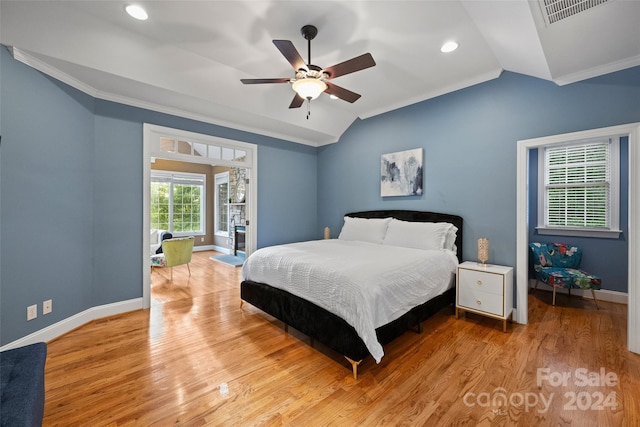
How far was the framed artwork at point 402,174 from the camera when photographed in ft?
12.6

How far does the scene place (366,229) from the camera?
13.1 feet

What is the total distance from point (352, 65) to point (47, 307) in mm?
3609

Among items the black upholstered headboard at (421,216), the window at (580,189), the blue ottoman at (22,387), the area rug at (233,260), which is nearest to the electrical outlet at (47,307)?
the blue ottoman at (22,387)

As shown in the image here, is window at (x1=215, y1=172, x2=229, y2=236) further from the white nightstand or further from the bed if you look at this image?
the white nightstand

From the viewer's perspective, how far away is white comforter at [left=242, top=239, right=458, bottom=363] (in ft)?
6.44

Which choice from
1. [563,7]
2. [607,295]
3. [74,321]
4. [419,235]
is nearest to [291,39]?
[563,7]

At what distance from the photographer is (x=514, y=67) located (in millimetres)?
2859

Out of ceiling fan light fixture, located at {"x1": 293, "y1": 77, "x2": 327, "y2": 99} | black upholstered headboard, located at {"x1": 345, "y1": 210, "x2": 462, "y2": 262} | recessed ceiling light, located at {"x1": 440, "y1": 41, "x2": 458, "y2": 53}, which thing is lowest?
black upholstered headboard, located at {"x1": 345, "y1": 210, "x2": 462, "y2": 262}

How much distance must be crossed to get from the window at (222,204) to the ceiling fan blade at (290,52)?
5.79m

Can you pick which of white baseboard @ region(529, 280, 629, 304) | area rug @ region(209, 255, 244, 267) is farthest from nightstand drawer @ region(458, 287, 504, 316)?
area rug @ region(209, 255, 244, 267)

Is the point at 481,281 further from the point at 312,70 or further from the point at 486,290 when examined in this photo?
the point at 312,70

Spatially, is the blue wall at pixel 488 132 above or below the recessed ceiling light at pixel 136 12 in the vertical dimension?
below

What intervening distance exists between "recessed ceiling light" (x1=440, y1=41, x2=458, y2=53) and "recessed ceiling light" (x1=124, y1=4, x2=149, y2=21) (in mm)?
2827

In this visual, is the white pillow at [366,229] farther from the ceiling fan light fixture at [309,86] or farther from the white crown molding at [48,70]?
the white crown molding at [48,70]
